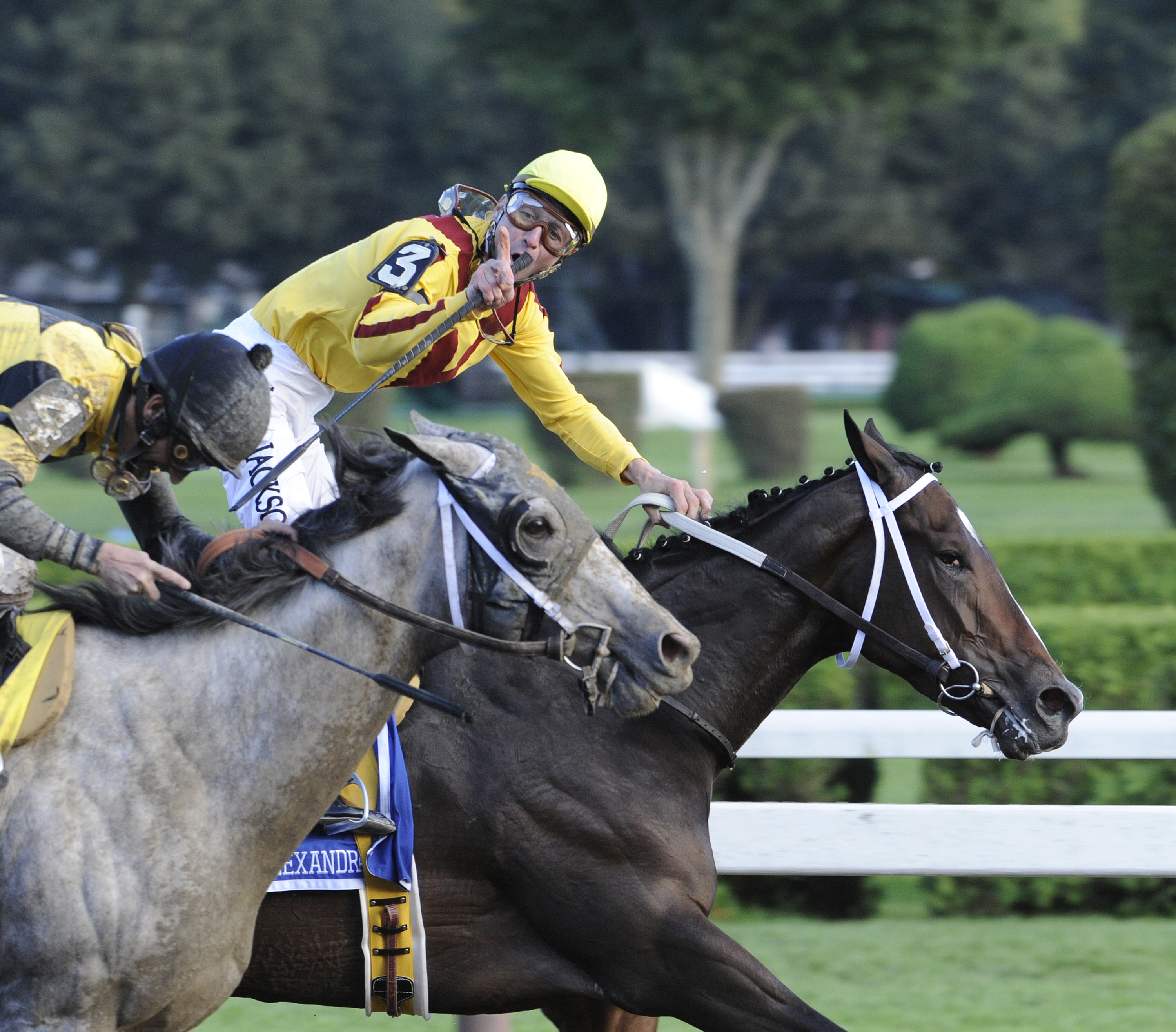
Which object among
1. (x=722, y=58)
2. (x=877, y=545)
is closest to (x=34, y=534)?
(x=877, y=545)

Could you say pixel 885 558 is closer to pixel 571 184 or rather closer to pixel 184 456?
pixel 571 184

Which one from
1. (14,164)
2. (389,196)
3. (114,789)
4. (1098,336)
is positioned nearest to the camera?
(114,789)

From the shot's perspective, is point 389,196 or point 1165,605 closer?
point 1165,605

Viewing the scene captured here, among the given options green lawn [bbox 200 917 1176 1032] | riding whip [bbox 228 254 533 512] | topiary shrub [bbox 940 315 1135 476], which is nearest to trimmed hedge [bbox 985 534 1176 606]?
green lawn [bbox 200 917 1176 1032]

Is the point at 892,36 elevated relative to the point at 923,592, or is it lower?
elevated

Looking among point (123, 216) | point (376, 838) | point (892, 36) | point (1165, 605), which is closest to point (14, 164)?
point (123, 216)

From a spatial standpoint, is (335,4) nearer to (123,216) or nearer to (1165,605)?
(123,216)

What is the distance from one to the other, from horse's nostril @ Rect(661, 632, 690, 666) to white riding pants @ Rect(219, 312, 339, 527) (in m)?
0.93

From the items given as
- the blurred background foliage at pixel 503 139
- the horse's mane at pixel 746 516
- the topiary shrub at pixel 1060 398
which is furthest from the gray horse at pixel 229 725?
→ the blurred background foliage at pixel 503 139

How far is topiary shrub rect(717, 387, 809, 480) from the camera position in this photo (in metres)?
16.5

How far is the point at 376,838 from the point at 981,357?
17279 mm

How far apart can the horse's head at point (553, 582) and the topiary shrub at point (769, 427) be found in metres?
14.2

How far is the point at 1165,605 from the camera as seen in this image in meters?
7.61

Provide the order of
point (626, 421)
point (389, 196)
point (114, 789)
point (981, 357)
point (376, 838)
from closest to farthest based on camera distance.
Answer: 1. point (114, 789)
2. point (376, 838)
3. point (626, 421)
4. point (981, 357)
5. point (389, 196)
